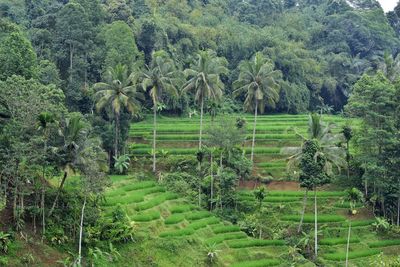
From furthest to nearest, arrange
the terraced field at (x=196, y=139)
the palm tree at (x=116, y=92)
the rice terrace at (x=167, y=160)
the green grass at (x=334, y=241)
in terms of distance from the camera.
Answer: the terraced field at (x=196, y=139) < the palm tree at (x=116, y=92) < the green grass at (x=334, y=241) < the rice terrace at (x=167, y=160)

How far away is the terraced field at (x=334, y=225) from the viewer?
42125 millimetres

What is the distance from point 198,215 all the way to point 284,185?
1068 centimetres

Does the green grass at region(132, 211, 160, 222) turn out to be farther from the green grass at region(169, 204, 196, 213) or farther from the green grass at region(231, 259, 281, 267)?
the green grass at region(231, 259, 281, 267)

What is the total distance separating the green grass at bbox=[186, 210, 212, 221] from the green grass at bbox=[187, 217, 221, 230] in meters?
0.44

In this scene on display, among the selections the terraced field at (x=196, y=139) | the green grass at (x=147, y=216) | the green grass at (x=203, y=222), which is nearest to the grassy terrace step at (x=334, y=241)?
the green grass at (x=203, y=222)

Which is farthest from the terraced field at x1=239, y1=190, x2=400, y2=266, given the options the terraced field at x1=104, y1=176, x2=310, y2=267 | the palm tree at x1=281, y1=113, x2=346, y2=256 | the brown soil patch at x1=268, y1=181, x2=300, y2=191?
the terraced field at x1=104, y1=176, x2=310, y2=267

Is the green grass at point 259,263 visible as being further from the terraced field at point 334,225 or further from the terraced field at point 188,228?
the terraced field at point 334,225

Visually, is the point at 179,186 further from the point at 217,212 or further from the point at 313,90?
the point at 313,90

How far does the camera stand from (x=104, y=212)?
3844cm

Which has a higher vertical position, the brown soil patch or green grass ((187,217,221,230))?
the brown soil patch

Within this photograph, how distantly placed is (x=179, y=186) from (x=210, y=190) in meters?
2.89

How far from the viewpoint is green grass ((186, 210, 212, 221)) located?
42744 mm

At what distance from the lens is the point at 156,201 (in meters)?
42.8

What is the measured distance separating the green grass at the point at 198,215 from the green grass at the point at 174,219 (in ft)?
2.04
